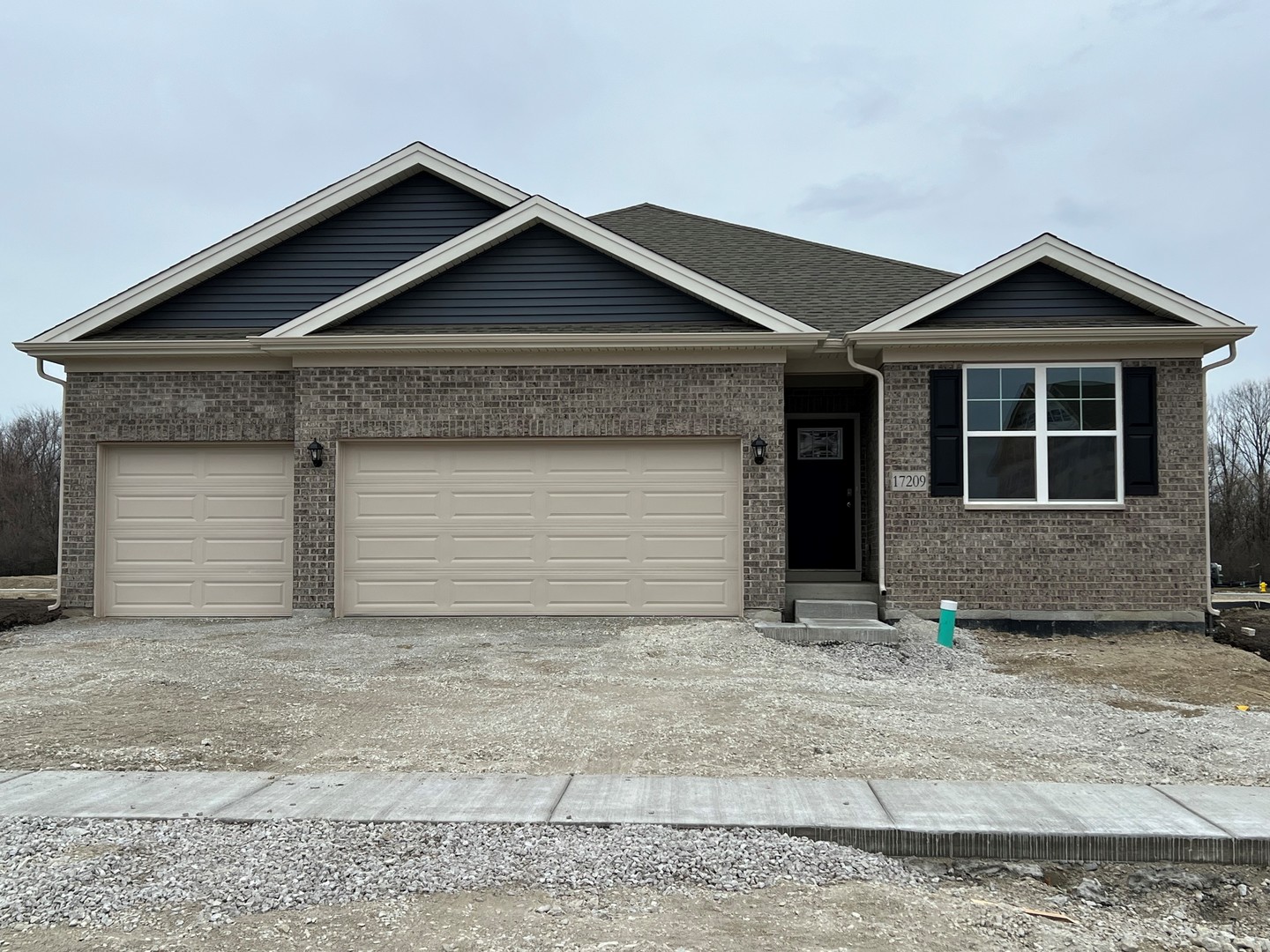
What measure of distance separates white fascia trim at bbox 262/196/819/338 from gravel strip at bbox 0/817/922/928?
767cm

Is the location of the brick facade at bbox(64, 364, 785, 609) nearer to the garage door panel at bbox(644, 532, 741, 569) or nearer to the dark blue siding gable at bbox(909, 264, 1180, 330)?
the garage door panel at bbox(644, 532, 741, 569)

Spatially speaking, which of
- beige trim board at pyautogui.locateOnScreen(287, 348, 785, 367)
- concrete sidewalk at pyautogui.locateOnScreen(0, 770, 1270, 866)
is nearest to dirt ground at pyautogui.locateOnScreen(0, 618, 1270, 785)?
concrete sidewalk at pyautogui.locateOnScreen(0, 770, 1270, 866)

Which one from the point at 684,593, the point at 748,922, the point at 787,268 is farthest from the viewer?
the point at 787,268

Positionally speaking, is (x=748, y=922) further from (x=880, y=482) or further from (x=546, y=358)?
(x=546, y=358)

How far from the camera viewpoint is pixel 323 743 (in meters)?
5.83

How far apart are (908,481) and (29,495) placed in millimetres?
38268

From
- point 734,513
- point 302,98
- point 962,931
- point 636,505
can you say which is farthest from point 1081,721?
point 302,98

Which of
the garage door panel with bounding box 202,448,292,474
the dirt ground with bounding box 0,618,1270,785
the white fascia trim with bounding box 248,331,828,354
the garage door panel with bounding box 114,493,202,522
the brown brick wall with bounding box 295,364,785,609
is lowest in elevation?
the dirt ground with bounding box 0,618,1270,785

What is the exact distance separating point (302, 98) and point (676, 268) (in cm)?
1064

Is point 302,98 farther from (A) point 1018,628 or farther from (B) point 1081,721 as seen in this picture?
(B) point 1081,721

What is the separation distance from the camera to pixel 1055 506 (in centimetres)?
1073

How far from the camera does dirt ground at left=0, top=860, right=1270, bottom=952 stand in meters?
3.15

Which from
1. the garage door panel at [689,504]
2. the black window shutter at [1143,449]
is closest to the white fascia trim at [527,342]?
the garage door panel at [689,504]

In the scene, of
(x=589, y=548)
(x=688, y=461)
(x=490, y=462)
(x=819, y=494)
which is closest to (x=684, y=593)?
(x=589, y=548)
